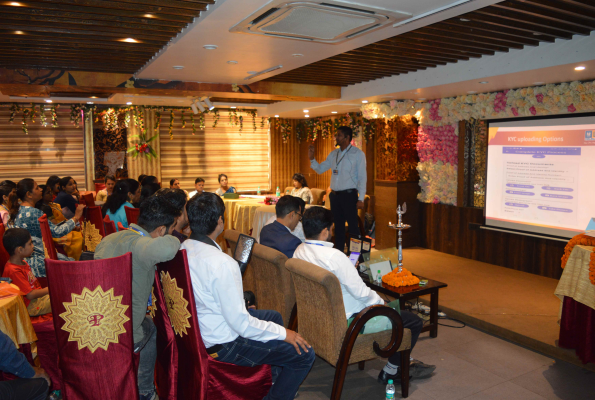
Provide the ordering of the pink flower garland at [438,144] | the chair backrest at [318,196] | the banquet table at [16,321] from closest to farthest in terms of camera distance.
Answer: the banquet table at [16,321], the pink flower garland at [438,144], the chair backrest at [318,196]

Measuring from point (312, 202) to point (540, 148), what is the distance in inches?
157

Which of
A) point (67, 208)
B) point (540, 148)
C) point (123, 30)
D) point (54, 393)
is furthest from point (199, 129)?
point (54, 393)

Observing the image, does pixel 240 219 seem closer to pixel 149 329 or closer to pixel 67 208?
pixel 67 208

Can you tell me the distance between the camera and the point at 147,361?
2.61m

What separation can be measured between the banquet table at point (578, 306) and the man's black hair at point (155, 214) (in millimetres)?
2884

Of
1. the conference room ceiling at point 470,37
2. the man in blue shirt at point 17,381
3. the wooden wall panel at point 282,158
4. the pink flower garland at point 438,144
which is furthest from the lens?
the wooden wall panel at point 282,158

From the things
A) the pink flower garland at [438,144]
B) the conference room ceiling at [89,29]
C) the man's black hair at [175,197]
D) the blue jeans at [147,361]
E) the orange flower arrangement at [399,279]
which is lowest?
the blue jeans at [147,361]

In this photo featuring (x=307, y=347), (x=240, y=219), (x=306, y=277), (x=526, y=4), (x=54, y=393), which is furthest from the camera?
(x=240, y=219)

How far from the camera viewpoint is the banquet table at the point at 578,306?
3.16 m

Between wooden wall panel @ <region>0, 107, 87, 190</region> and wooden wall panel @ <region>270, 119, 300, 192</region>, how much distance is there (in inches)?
166

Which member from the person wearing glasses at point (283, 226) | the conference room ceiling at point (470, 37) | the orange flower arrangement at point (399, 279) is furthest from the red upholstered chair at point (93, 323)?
the conference room ceiling at point (470, 37)

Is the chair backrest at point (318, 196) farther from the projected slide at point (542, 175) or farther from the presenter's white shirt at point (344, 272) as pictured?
the presenter's white shirt at point (344, 272)

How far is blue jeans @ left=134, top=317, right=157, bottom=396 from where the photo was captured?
2.57m

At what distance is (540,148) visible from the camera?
557 cm
